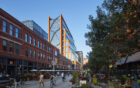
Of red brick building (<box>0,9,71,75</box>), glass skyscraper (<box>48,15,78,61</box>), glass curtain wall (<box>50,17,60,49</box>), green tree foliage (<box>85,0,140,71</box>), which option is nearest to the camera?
green tree foliage (<box>85,0,140,71</box>)

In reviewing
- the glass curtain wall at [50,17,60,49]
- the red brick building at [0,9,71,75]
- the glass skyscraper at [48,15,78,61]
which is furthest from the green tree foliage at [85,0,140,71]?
the glass curtain wall at [50,17,60,49]

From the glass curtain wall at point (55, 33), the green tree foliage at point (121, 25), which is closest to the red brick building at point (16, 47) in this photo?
the green tree foliage at point (121, 25)

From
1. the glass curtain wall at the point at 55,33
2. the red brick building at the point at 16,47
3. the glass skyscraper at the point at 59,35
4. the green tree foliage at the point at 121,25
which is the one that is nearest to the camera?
the green tree foliage at the point at 121,25

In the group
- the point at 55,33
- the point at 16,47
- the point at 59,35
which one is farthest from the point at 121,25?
the point at 55,33

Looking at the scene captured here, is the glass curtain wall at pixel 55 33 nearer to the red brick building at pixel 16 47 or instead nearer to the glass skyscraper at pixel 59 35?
the glass skyscraper at pixel 59 35

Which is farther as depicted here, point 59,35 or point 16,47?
point 59,35

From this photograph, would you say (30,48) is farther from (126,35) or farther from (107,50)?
(126,35)

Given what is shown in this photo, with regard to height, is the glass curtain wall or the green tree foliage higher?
the glass curtain wall

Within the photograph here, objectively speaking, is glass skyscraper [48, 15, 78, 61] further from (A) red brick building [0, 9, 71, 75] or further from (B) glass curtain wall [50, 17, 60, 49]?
(A) red brick building [0, 9, 71, 75]

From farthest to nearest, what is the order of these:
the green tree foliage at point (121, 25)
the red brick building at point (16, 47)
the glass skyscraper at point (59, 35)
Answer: the glass skyscraper at point (59, 35) → the red brick building at point (16, 47) → the green tree foliage at point (121, 25)

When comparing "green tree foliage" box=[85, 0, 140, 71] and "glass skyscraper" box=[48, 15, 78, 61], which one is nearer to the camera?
"green tree foliage" box=[85, 0, 140, 71]

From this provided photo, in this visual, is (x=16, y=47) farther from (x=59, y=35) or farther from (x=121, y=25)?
(x=59, y=35)

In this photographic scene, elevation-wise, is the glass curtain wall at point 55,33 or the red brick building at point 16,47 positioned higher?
the glass curtain wall at point 55,33

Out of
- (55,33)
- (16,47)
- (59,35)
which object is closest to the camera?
(16,47)
